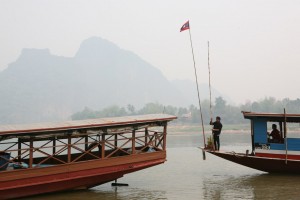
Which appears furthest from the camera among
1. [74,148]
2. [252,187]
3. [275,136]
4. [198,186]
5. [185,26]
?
[185,26]

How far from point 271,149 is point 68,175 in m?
8.82

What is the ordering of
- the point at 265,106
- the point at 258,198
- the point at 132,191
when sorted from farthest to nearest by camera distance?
the point at 265,106 → the point at 132,191 → the point at 258,198

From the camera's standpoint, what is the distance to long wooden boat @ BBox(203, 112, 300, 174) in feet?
51.8

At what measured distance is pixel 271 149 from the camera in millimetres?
16141

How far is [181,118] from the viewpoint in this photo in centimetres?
13588

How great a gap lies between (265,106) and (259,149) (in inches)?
4680

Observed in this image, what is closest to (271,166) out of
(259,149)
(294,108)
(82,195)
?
(259,149)

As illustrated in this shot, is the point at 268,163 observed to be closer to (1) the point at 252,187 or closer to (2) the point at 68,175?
(1) the point at 252,187

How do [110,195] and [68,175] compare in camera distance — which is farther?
[110,195]

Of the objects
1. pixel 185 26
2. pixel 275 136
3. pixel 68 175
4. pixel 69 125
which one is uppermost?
pixel 185 26

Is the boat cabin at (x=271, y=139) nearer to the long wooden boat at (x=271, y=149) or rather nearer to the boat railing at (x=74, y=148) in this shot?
the long wooden boat at (x=271, y=149)

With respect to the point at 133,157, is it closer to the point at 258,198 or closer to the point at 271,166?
the point at 258,198

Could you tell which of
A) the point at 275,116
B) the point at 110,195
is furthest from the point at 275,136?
the point at 110,195

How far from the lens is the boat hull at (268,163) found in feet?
52.0
